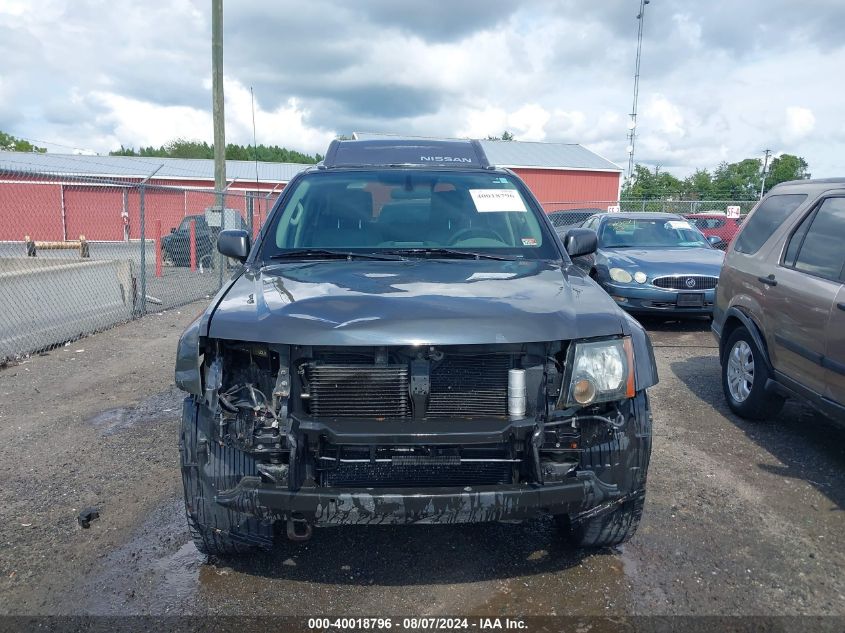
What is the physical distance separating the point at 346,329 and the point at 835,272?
3308 mm

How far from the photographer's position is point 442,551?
10.4 ft

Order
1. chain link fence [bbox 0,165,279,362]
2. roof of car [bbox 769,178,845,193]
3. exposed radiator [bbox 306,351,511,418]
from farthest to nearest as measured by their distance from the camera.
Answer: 1. chain link fence [bbox 0,165,279,362]
2. roof of car [bbox 769,178,845,193]
3. exposed radiator [bbox 306,351,511,418]

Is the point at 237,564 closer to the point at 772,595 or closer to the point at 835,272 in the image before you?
the point at 772,595

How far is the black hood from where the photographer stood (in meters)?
2.46

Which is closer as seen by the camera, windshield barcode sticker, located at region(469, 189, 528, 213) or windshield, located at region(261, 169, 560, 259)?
windshield, located at region(261, 169, 560, 259)

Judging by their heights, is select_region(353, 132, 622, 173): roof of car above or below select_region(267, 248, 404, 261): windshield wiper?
above

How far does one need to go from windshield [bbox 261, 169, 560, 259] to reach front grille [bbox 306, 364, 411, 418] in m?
1.23

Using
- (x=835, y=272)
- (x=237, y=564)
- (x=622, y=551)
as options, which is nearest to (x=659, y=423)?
(x=835, y=272)

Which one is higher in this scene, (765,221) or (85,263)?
(765,221)

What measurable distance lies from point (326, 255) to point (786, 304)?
10.3 ft

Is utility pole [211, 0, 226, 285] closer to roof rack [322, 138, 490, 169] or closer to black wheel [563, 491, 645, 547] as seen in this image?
roof rack [322, 138, 490, 169]

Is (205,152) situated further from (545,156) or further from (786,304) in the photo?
(786,304)

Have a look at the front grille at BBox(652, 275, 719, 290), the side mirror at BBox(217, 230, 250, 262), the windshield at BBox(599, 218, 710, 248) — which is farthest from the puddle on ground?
the windshield at BBox(599, 218, 710, 248)

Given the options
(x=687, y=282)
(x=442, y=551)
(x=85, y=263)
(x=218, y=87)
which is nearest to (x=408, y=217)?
(x=442, y=551)
